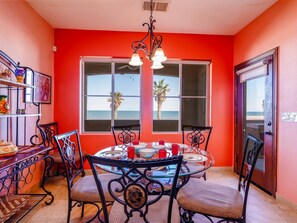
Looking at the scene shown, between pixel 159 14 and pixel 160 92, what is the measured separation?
→ 1.48 metres

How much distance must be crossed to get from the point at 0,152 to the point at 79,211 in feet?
3.76

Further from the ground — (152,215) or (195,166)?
(195,166)

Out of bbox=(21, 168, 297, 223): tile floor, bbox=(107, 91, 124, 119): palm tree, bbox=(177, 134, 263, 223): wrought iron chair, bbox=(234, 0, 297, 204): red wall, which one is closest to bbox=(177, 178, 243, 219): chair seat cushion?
bbox=(177, 134, 263, 223): wrought iron chair

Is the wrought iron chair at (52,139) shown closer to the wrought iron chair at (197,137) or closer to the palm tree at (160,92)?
the palm tree at (160,92)

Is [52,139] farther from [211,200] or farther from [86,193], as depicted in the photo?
[211,200]

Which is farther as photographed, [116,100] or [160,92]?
[160,92]

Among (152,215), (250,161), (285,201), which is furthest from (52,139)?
(285,201)

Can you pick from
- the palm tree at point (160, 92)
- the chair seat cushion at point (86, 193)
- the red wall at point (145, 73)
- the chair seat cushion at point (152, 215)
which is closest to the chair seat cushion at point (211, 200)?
the chair seat cushion at point (152, 215)

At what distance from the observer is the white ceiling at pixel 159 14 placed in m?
2.77

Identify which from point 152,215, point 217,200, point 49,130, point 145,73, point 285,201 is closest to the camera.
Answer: point 152,215

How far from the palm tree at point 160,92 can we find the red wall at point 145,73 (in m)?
0.22

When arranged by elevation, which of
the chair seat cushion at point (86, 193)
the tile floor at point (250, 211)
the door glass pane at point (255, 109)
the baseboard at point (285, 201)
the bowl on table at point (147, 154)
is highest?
the door glass pane at point (255, 109)

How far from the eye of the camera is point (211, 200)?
170cm

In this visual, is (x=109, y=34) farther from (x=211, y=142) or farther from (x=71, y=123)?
(x=211, y=142)
